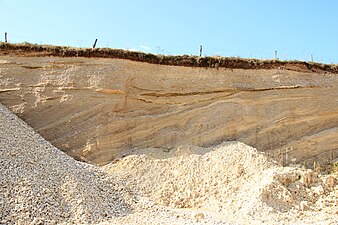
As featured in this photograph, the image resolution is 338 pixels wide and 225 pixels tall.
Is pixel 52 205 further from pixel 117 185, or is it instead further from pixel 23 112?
pixel 23 112

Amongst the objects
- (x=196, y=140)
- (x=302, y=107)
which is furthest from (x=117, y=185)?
(x=302, y=107)

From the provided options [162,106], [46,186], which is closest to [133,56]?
[162,106]

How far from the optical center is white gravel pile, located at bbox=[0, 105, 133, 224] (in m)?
10.1

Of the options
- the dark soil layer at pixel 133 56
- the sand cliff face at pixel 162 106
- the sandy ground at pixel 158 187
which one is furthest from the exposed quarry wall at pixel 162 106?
the sandy ground at pixel 158 187

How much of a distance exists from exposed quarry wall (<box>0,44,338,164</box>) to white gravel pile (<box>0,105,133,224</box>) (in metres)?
1.40

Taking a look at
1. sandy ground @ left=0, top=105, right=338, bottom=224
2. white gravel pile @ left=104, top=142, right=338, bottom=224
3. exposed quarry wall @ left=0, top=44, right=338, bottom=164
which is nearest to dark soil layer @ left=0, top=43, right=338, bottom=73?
exposed quarry wall @ left=0, top=44, right=338, bottom=164

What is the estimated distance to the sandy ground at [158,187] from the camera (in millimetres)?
10484

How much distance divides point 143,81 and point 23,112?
3.84 m

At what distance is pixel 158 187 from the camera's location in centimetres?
1270

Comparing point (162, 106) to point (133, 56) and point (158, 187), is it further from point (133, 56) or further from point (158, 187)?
point (158, 187)

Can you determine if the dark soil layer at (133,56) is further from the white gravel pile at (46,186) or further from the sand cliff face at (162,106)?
the white gravel pile at (46,186)

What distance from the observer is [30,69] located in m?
15.3

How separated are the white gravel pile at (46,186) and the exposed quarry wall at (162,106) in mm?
1397

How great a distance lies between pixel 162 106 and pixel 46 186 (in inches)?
206
